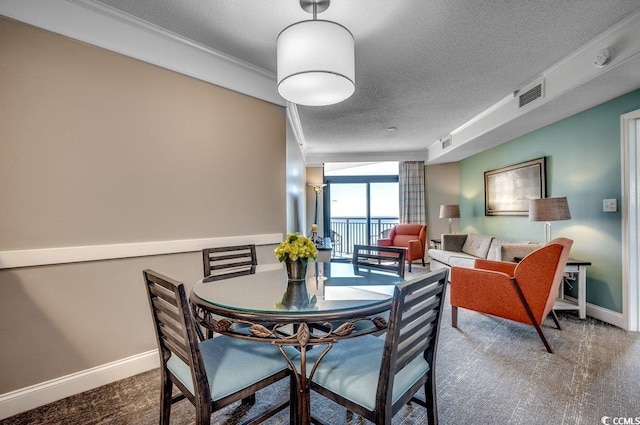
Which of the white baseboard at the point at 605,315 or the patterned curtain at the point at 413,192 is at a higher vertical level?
the patterned curtain at the point at 413,192

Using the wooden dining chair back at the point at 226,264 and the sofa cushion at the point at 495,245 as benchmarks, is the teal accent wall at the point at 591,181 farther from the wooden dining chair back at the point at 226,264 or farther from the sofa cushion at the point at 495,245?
the wooden dining chair back at the point at 226,264

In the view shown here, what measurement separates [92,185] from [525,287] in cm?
329

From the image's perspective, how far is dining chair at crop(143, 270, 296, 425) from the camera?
3.64 feet

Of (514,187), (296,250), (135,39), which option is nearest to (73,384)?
(296,250)

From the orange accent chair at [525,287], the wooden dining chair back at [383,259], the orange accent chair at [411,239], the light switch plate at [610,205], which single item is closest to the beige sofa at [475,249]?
the orange accent chair at [411,239]

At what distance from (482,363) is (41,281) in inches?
118

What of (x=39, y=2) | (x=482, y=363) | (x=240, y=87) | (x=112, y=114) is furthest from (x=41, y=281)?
(x=482, y=363)

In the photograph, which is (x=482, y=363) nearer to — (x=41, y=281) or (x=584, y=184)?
(x=584, y=184)

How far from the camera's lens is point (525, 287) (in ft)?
7.93

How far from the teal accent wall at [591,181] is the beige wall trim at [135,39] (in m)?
3.46

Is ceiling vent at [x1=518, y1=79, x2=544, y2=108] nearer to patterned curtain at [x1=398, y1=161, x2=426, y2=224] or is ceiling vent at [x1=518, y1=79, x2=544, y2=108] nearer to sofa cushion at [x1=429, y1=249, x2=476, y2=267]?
sofa cushion at [x1=429, y1=249, x2=476, y2=267]

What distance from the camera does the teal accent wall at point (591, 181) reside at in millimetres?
2916

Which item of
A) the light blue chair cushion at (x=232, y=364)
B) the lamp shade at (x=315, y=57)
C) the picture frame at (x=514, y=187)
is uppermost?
the lamp shade at (x=315, y=57)

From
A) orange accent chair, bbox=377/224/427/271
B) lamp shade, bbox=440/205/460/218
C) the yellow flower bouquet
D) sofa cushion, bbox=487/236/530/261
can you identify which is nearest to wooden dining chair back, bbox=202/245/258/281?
the yellow flower bouquet
